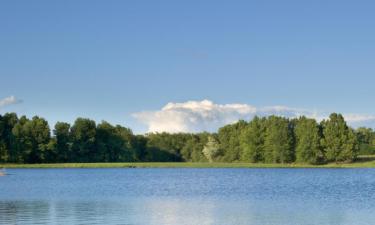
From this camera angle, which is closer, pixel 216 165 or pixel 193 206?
pixel 193 206

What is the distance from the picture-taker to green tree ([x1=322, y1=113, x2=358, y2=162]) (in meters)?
135

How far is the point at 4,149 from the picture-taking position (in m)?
149

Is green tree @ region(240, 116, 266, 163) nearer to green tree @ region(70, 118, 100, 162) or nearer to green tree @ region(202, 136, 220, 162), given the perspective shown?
green tree @ region(202, 136, 220, 162)

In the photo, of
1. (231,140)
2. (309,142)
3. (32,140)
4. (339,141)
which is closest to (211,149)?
(231,140)

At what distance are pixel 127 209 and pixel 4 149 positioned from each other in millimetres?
110088

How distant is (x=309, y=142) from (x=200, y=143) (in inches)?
1837

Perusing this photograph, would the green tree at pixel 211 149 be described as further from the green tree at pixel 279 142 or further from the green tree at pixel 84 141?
the green tree at pixel 84 141

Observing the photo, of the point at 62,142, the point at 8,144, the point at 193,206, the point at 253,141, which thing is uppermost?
the point at 62,142

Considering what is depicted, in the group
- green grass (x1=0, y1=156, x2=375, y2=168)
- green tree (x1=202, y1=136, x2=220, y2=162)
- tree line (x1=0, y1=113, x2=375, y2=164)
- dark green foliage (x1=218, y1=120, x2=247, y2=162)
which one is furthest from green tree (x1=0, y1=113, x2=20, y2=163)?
dark green foliage (x1=218, y1=120, x2=247, y2=162)

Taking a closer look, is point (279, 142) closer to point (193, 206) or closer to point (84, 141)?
point (84, 141)

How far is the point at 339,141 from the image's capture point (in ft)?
443

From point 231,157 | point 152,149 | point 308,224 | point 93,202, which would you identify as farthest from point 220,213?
point 152,149

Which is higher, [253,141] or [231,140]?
[231,140]

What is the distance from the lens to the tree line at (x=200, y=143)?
138250 millimetres
